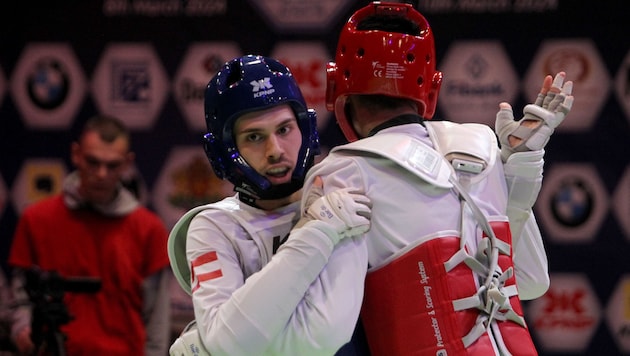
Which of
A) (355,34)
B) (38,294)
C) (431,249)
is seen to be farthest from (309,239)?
(38,294)

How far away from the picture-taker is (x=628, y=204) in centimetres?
596

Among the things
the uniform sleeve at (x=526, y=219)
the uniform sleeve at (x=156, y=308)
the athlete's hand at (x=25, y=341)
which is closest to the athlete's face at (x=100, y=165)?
the uniform sleeve at (x=156, y=308)

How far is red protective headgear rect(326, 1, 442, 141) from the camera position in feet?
8.81

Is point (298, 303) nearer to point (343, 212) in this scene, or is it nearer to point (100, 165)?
point (343, 212)

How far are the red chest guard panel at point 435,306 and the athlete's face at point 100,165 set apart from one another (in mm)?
3276

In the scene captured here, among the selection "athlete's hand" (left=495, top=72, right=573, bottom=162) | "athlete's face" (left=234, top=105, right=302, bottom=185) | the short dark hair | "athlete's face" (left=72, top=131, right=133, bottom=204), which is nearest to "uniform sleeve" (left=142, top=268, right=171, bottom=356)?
"athlete's face" (left=72, top=131, right=133, bottom=204)

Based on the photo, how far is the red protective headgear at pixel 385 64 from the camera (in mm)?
2686

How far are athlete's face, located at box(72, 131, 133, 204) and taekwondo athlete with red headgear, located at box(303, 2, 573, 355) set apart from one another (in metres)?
3.01

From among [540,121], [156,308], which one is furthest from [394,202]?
[156,308]

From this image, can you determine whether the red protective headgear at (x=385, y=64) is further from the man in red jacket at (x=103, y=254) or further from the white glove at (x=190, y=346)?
the man in red jacket at (x=103, y=254)

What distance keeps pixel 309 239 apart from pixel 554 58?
389 centimetres

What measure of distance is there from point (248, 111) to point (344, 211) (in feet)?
1.52

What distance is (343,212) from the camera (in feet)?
8.01

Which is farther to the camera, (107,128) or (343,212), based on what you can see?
(107,128)
